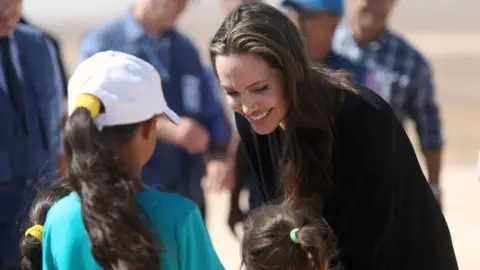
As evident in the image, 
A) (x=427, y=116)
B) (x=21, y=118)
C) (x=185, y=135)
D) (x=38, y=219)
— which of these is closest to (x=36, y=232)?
(x=38, y=219)

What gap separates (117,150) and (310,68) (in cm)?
70

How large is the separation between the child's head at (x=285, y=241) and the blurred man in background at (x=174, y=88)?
2.81 m

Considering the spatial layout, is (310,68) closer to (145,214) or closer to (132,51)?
(145,214)

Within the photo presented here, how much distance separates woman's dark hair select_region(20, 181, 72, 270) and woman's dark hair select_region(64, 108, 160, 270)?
363 millimetres

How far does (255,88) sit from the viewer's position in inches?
123

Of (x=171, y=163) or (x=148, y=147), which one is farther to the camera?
(x=171, y=163)

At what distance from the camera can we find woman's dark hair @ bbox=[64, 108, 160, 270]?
264 cm

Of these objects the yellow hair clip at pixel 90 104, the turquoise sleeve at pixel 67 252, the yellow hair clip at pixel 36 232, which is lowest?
the yellow hair clip at pixel 36 232

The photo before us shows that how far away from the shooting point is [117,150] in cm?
274

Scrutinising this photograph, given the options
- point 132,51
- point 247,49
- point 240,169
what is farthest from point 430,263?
point 132,51

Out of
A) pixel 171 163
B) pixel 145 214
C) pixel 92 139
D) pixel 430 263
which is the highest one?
pixel 92 139

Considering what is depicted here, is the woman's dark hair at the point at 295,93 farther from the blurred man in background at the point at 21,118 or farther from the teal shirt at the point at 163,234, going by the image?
the blurred man in background at the point at 21,118

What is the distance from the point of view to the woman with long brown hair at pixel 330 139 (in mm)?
3121

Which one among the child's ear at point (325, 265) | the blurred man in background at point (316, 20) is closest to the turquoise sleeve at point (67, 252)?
the child's ear at point (325, 265)
